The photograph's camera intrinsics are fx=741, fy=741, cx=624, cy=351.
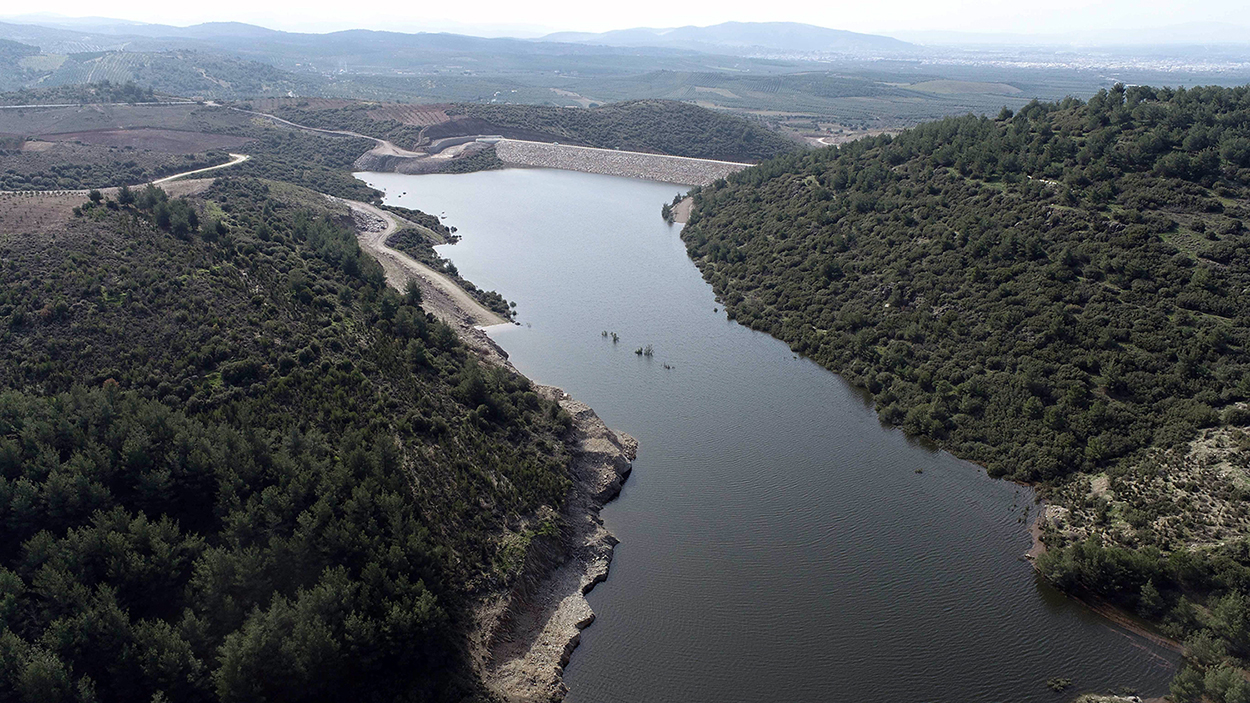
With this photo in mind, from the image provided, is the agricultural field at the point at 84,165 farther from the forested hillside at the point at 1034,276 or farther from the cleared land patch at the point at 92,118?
the forested hillside at the point at 1034,276

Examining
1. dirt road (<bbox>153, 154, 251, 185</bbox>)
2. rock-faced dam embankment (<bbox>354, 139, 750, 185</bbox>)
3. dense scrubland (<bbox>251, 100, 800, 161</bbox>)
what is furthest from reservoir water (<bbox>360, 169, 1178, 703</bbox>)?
dense scrubland (<bbox>251, 100, 800, 161</bbox>)

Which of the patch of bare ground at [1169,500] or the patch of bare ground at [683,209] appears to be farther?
the patch of bare ground at [683,209]

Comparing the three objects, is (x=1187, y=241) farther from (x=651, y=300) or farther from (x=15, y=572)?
(x=15, y=572)

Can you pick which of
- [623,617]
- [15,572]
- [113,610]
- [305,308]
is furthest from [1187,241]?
[15,572]

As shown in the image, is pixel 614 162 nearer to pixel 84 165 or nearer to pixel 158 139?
pixel 158 139

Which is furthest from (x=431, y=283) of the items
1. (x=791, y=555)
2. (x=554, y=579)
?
(x=791, y=555)

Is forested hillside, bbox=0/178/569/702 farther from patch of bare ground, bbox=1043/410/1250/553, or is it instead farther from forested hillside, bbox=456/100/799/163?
forested hillside, bbox=456/100/799/163

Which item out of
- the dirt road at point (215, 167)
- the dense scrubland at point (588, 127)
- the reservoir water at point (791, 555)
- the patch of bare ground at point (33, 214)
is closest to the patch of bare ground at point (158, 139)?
the dirt road at point (215, 167)
